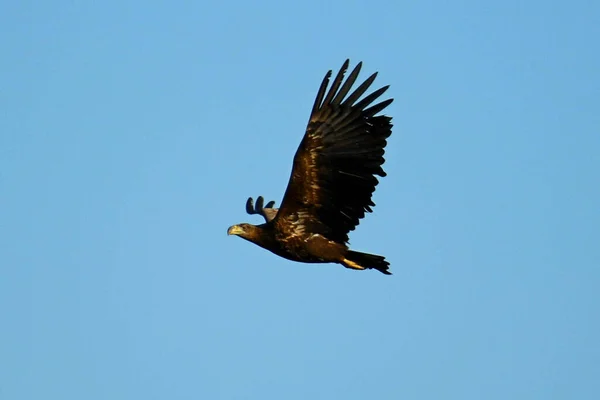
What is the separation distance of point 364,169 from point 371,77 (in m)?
1.32

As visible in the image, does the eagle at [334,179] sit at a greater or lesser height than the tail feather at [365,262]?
greater

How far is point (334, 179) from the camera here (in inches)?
914

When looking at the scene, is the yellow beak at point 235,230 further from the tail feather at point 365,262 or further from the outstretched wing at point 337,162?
the tail feather at point 365,262

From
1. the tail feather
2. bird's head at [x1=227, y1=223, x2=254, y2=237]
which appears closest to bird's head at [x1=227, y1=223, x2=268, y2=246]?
bird's head at [x1=227, y1=223, x2=254, y2=237]

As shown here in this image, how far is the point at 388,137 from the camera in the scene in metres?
23.2

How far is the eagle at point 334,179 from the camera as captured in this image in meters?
23.0

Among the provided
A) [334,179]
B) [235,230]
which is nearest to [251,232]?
[235,230]

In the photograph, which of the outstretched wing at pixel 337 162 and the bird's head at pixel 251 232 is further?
the bird's head at pixel 251 232

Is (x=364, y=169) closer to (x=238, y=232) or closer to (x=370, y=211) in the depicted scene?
(x=370, y=211)

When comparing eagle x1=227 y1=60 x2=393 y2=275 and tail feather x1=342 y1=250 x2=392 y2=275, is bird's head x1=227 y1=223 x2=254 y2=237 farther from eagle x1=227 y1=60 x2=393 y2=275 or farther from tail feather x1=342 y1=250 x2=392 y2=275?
tail feather x1=342 y1=250 x2=392 y2=275

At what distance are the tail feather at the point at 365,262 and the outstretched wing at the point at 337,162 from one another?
30 centimetres

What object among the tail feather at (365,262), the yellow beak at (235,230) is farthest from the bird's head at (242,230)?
the tail feather at (365,262)

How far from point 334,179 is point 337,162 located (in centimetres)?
26

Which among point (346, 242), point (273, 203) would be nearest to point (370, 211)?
point (346, 242)
